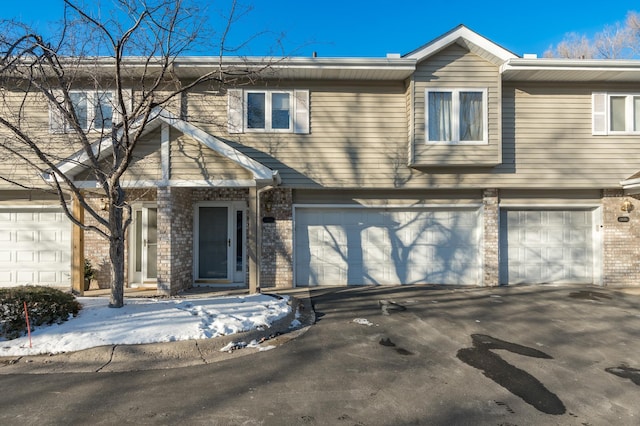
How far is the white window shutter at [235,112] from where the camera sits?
957 centimetres

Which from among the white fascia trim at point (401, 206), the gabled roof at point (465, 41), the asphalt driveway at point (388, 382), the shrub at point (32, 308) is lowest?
the asphalt driveway at point (388, 382)

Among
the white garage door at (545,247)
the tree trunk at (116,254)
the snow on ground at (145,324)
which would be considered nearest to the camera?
the snow on ground at (145,324)

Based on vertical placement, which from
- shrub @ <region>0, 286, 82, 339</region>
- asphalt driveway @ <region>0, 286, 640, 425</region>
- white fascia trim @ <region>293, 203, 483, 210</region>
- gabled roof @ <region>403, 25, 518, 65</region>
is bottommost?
asphalt driveway @ <region>0, 286, 640, 425</region>

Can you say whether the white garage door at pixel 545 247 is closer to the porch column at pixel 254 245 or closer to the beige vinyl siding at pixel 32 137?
the porch column at pixel 254 245

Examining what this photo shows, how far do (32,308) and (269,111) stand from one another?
648 cm

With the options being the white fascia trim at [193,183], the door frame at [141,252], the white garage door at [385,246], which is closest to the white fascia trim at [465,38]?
the white garage door at [385,246]

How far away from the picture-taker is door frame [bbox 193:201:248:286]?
32.4 feet

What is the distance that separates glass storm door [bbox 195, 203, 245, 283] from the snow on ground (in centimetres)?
291

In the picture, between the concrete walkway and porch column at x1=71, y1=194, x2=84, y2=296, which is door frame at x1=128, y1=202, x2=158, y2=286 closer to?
porch column at x1=71, y1=194, x2=84, y2=296

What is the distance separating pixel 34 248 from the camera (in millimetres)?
9742

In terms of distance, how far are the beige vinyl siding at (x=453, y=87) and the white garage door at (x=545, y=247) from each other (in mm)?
2230

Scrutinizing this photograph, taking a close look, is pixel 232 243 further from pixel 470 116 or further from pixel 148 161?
pixel 470 116

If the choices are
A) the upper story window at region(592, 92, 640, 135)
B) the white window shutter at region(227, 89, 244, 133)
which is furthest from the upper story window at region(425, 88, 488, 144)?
the white window shutter at region(227, 89, 244, 133)

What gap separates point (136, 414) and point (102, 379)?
110cm
